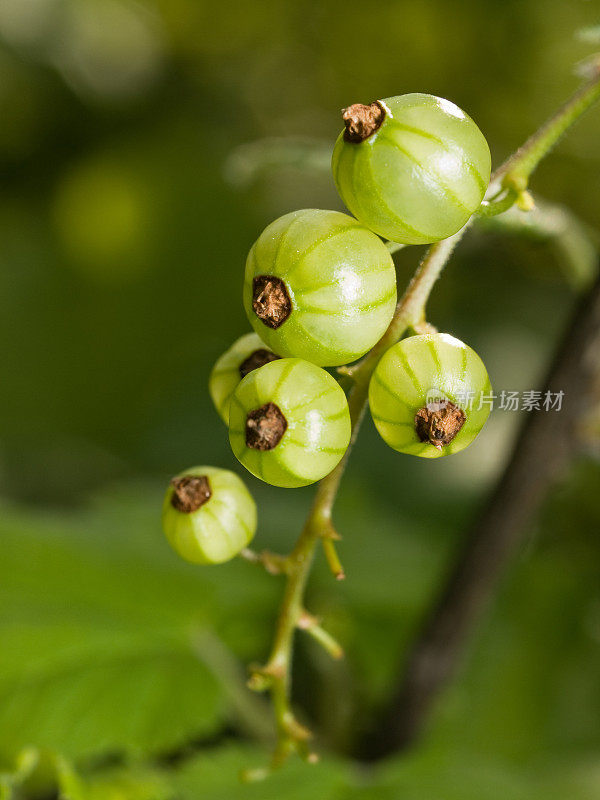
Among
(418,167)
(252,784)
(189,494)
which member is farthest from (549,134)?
(252,784)

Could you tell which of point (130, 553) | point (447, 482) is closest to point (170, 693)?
point (130, 553)

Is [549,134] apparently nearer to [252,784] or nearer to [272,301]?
[272,301]

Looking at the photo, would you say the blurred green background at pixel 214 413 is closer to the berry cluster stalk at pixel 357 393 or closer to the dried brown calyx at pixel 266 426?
Result: the berry cluster stalk at pixel 357 393

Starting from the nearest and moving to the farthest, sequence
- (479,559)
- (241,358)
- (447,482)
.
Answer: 1. (241,358)
2. (479,559)
3. (447,482)

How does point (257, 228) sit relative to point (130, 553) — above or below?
above

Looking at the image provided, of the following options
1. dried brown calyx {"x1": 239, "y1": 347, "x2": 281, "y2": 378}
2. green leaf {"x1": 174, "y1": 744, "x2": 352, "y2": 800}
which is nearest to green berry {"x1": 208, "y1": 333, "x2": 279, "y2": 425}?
dried brown calyx {"x1": 239, "y1": 347, "x2": 281, "y2": 378}

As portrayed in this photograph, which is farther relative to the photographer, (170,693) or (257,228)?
(257,228)

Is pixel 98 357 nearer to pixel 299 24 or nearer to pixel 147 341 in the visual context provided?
pixel 147 341

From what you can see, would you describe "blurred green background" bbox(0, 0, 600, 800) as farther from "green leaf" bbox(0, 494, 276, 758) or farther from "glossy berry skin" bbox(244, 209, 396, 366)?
"glossy berry skin" bbox(244, 209, 396, 366)
